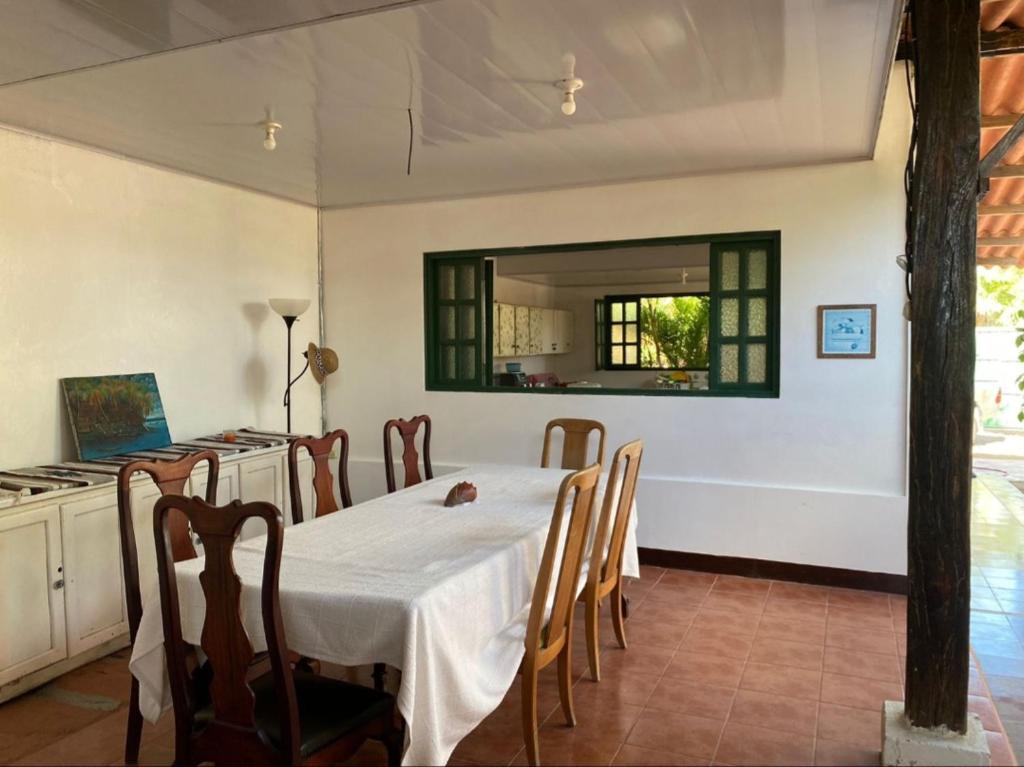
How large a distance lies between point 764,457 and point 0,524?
398 cm

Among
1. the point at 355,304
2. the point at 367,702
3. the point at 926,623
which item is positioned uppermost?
the point at 355,304

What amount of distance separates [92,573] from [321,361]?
2353 mm

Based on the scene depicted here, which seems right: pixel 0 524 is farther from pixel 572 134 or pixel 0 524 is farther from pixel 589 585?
pixel 572 134

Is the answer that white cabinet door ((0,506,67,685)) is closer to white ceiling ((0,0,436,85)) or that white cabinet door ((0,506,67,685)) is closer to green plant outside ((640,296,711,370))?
white ceiling ((0,0,436,85))

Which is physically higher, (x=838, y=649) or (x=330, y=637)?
(x=330, y=637)

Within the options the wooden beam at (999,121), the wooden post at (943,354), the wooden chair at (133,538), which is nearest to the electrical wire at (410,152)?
the wooden chair at (133,538)

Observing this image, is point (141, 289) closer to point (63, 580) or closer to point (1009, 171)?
point (63, 580)

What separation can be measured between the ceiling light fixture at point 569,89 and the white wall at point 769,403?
182 cm

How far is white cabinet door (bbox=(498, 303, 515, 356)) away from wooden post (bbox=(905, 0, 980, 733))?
18.6 feet

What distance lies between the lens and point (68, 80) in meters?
3.09

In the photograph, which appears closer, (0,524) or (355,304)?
(0,524)

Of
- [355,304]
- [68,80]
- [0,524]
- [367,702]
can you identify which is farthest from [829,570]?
[68,80]

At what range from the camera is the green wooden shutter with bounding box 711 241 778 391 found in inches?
187

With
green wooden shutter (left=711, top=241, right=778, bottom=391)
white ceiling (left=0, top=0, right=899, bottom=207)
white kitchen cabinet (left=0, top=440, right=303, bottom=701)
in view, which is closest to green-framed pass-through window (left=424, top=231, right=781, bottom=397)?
green wooden shutter (left=711, top=241, right=778, bottom=391)
